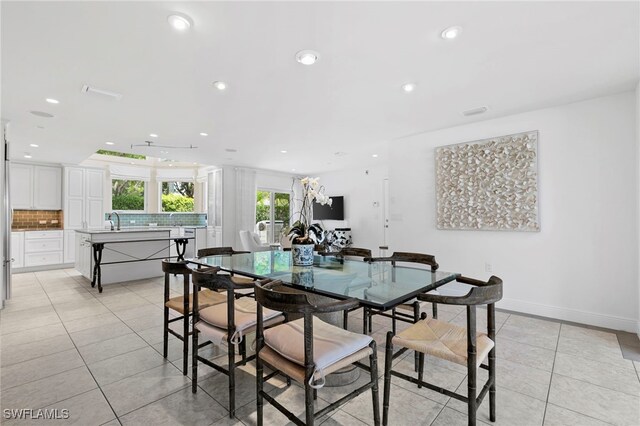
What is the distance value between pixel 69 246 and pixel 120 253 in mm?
2715

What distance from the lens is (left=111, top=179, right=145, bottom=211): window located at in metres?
8.13

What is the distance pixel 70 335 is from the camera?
9.77 feet

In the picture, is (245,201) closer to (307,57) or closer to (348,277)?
(307,57)

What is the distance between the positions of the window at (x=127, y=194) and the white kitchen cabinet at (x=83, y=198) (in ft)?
2.83

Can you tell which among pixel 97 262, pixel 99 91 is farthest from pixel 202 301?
pixel 97 262

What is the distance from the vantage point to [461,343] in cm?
165

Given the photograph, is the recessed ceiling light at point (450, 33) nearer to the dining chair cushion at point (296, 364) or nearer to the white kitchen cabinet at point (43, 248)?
the dining chair cushion at point (296, 364)

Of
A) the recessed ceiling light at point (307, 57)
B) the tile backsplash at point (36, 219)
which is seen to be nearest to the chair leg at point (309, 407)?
the recessed ceiling light at point (307, 57)

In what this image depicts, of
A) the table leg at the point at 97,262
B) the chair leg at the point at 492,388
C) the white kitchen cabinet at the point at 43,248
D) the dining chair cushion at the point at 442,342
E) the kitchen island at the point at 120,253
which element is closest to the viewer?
the dining chair cushion at the point at 442,342

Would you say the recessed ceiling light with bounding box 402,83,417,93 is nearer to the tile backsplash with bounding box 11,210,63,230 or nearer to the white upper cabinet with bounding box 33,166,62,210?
the white upper cabinet with bounding box 33,166,62,210

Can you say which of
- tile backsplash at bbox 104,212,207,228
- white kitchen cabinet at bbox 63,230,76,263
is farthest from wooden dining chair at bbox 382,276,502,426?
tile backsplash at bbox 104,212,207,228

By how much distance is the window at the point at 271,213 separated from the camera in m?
8.85

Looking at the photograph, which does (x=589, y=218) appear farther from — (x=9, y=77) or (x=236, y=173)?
(x=236, y=173)

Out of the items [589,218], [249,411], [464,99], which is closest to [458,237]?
[589,218]
